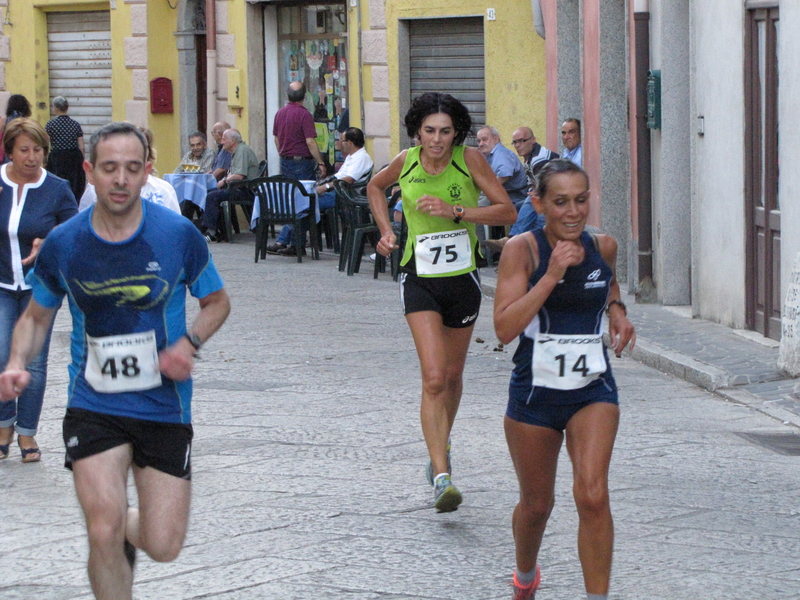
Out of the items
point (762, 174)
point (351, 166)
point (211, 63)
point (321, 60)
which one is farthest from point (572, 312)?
point (211, 63)

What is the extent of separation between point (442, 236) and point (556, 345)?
214 centimetres

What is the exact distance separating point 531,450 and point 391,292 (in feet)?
32.3

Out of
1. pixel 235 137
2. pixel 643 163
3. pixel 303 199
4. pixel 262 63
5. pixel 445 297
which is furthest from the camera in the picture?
pixel 262 63

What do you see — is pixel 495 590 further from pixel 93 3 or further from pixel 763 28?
pixel 93 3

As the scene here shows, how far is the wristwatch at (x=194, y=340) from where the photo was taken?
4.08 m

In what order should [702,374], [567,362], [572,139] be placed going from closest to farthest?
[567,362]
[702,374]
[572,139]

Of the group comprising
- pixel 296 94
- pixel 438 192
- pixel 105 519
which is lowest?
pixel 105 519

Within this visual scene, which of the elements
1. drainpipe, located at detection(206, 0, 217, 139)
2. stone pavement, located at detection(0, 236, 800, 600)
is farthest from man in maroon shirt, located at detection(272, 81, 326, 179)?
stone pavement, located at detection(0, 236, 800, 600)

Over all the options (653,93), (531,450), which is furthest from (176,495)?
(653,93)

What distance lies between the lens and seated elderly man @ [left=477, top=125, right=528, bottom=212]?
1476 cm

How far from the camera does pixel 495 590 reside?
484 centimetres

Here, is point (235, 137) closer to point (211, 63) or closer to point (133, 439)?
point (211, 63)

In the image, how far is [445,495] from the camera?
572cm

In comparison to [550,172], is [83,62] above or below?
above
